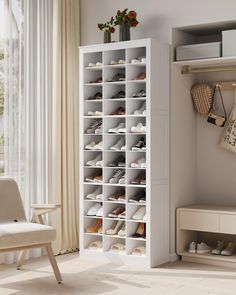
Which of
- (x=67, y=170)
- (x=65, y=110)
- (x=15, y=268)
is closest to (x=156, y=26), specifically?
(x=65, y=110)

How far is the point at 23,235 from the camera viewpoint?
4500mm

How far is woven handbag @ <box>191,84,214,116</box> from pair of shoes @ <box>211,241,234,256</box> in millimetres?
1274

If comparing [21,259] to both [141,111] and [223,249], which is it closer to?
[141,111]

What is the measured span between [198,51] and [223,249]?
1.88 meters

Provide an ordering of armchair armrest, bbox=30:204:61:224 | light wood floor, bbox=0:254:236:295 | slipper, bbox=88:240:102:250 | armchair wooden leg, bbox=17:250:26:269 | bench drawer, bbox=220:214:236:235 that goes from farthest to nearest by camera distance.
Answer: slipper, bbox=88:240:102:250 < bench drawer, bbox=220:214:236:235 < armchair wooden leg, bbox=17:250:26:269 < armchair armrest, bbox=30:204:61:224 < light wood floor, bbox=0:254:236:295

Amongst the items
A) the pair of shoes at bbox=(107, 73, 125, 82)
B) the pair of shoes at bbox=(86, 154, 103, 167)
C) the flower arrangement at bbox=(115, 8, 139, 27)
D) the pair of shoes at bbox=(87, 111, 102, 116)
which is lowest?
the pair of shoes at bbox=(86, 154, 103, 167)

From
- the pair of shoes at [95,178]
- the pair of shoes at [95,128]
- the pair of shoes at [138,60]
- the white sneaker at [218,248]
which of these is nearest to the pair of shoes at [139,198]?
the pair of shoes at [95,178]

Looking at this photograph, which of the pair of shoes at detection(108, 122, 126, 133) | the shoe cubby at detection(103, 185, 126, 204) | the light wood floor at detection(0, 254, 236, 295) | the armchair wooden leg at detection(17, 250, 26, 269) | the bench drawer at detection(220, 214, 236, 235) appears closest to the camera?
the light wood floor at detection(0, 254, 236, 295)

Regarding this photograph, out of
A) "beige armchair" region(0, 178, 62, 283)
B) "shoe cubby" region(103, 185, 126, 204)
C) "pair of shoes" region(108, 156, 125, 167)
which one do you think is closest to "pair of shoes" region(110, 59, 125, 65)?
"pair of shoes" region(108, 156, 125, 167)

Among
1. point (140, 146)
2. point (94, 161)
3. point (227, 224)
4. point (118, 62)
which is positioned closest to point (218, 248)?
point (227, 224)

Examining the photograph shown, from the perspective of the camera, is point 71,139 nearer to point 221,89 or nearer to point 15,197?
point 15,197

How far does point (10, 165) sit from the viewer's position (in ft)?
18.1

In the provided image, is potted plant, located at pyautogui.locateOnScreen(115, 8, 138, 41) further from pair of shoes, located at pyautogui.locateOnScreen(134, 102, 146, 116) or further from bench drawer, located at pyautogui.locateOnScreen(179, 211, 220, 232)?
bench drawer, located at pyautogui.locateOnScreen(179, 211, 220, 232)

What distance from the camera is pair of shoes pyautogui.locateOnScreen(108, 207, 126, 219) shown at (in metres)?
5.56
